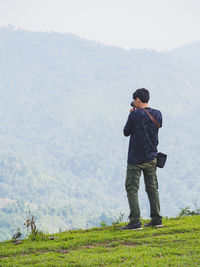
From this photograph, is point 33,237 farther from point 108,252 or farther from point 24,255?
point 108,252

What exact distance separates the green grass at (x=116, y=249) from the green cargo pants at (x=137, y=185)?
0.32 metres

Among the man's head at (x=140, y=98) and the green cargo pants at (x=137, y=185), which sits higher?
the man's head at (x=140, y=98)

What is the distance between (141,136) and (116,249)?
196 cm

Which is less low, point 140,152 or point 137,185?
point 140,152

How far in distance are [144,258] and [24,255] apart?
171cm

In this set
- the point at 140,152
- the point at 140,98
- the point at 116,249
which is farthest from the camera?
the point at 140,98

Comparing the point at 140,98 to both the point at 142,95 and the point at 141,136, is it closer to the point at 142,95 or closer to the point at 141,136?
the point at 142,95

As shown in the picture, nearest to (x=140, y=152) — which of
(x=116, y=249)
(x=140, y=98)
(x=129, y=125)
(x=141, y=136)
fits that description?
(x=141, y=136)

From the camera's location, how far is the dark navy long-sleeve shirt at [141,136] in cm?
673

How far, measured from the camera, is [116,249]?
18.4 ft

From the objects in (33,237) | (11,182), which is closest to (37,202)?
(11,182)

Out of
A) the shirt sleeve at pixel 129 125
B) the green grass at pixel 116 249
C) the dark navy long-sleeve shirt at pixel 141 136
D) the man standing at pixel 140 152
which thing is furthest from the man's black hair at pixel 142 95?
the green grass at pixel 116 249

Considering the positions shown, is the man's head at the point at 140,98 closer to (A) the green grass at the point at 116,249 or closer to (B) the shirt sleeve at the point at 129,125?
(B) the shirt sleeve at the point at 129,125

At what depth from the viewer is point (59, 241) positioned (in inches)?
260
